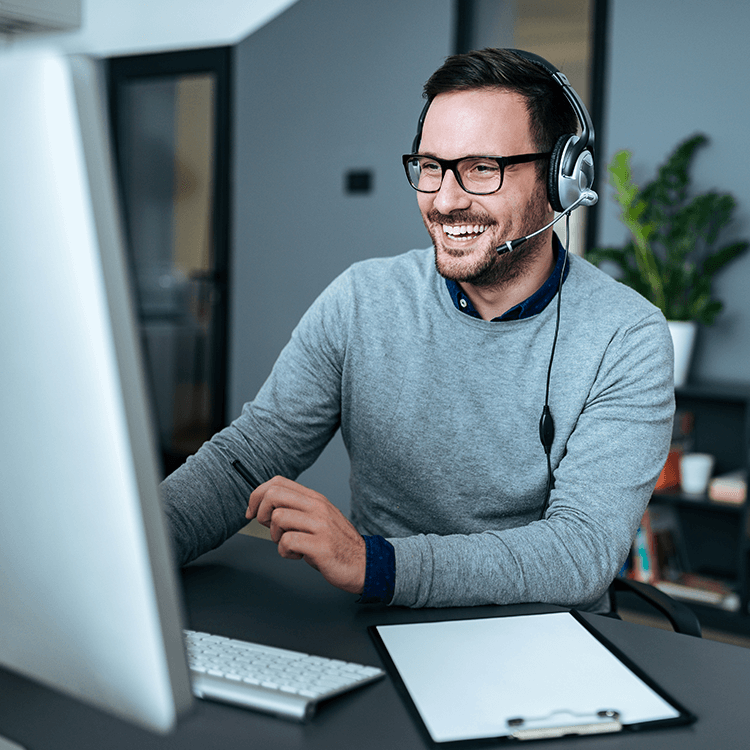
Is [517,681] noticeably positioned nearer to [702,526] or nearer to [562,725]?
[562,725]

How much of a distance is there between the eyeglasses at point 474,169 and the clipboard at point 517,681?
69 cm

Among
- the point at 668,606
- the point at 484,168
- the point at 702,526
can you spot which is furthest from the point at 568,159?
the point at 702,526

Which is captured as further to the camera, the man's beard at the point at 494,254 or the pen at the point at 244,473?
the man's beard at the point at 494,254

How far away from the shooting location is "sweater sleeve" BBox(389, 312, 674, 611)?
914 mm

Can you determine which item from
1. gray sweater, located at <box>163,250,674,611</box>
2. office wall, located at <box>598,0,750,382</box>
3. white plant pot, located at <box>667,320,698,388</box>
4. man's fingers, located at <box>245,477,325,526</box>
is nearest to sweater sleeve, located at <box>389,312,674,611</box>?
gray sweater, located at <box>163,250,674,611</box>

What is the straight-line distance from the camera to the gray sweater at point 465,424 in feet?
3.38

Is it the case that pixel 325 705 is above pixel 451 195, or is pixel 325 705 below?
below

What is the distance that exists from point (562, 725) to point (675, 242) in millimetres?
2542

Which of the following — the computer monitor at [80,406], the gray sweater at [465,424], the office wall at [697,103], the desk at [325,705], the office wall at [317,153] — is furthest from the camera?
the office wall at [317,153]

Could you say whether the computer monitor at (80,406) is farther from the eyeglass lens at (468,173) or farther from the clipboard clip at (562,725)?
the eyeglass lens at (468,173)

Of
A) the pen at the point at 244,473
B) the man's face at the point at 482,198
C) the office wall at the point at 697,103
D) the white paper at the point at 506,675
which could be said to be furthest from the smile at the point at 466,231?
the office wall at the point at 697,103

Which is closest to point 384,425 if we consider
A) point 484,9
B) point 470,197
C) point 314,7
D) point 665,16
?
point 470,197

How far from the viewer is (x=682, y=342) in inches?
111

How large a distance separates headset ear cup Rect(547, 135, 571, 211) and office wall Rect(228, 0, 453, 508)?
2276mm
